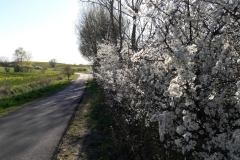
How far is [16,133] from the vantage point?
1042 centimetres

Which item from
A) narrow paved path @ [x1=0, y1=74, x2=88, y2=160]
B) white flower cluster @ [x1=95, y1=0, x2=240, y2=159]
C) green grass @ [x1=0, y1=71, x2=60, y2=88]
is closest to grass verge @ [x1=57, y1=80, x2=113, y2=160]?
narrow paved path @ [x1=0, y1=74, x2=88, y2=160]

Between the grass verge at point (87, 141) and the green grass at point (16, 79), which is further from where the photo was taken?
the green grass at point (16, 79)

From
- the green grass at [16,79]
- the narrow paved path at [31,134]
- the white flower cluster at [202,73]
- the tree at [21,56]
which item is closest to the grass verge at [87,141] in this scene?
the narrow paved path at [31,134]

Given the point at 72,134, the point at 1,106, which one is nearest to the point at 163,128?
the point at 72,134

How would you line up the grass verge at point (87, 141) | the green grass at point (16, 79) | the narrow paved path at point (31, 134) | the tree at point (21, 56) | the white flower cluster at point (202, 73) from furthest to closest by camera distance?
1. the tree at point (21, 56)
2. the green grass at point (16, 79)
3. the narrow paved path at point (31, 134)
4. the grass verge at point (87, 141)
5. the white flower cluster at point (202, 73)

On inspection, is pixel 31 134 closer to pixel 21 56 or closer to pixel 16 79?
pixel 16 79

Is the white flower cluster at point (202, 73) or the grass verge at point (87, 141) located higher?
the white flower cluster at point (202, 73)

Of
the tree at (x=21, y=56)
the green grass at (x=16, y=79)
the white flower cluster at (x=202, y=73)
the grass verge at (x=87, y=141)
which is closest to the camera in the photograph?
the white flower cluster at (x=202, y=73)

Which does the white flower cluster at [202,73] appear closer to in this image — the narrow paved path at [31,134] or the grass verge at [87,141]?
the grass verge at [87,141]

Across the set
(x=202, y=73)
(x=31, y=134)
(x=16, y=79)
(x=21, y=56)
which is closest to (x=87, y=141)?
(x=31, y=134)

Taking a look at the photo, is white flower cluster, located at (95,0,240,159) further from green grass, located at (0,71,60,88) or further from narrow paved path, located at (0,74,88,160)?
green grass, located at (0,71,60,88)

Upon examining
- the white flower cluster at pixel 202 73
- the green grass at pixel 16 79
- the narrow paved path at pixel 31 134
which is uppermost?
the white flower cluster at pixel 202 73

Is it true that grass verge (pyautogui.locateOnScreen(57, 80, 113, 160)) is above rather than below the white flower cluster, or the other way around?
below

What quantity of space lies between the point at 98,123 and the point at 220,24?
899cm
